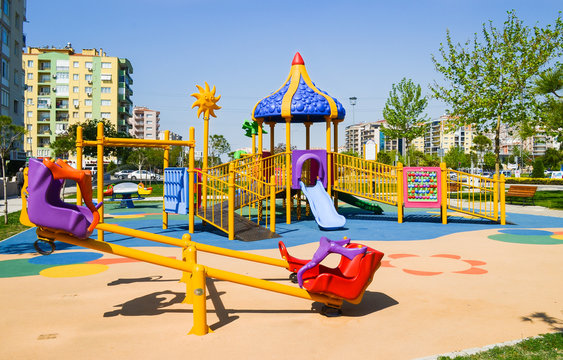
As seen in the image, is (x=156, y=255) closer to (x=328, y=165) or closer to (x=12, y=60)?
(x=328, y=165)

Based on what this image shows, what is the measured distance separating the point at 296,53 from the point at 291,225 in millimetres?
7416

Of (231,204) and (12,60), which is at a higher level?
(12,60)

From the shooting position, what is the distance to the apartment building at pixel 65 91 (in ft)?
260

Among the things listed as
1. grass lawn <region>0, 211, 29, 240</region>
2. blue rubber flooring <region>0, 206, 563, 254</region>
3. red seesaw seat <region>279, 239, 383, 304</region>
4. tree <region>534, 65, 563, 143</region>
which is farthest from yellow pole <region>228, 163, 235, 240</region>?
tree <region>534, 65, 563, 143</region>

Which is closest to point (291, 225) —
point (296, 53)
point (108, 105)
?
point (296, 53)

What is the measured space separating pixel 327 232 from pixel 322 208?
1301 mm

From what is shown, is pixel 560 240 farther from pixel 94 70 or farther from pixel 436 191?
pixel 94 70

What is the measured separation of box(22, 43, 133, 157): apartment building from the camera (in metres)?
79.3

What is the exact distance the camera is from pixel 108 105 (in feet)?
267

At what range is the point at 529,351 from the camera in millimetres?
4188

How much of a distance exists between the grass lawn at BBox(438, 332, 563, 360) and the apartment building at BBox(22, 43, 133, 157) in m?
85.3

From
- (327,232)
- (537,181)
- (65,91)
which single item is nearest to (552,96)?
(327,232)

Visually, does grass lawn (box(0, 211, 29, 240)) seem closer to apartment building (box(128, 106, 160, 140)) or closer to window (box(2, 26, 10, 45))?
window (box(2, 26, 10, 45))

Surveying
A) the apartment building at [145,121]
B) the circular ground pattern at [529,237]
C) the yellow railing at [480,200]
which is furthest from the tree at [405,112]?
the apartment building at [145,121]
